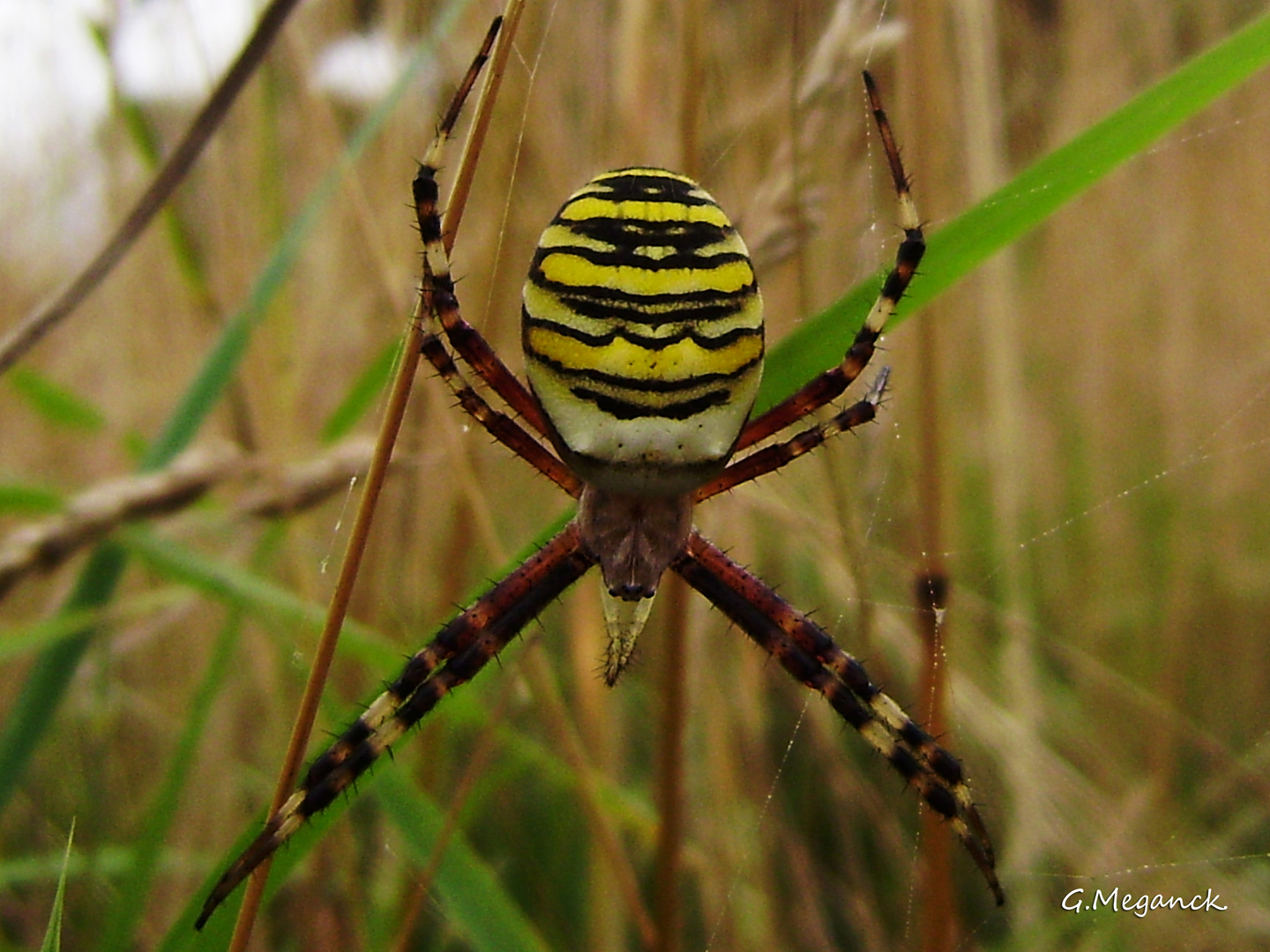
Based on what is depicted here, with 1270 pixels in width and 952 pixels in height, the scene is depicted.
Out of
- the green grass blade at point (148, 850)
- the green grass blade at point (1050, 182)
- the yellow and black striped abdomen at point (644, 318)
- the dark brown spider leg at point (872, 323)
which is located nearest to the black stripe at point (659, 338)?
the yellow and black striped abdomen at point (644, 318)

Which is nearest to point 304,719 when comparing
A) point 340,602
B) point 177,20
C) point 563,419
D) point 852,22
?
point 340,602

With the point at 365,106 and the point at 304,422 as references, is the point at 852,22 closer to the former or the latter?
the point at 365,106

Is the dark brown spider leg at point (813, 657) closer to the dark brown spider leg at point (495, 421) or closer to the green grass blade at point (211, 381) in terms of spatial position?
the dark brown spider leg at point (495, 421)

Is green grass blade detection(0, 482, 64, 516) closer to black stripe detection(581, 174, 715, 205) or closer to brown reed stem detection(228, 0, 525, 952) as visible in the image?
brown reed stem detection(228, 0, 525, 952)

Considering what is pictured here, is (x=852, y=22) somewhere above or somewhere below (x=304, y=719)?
above

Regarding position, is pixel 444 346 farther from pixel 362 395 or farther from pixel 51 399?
pixel 51 399
